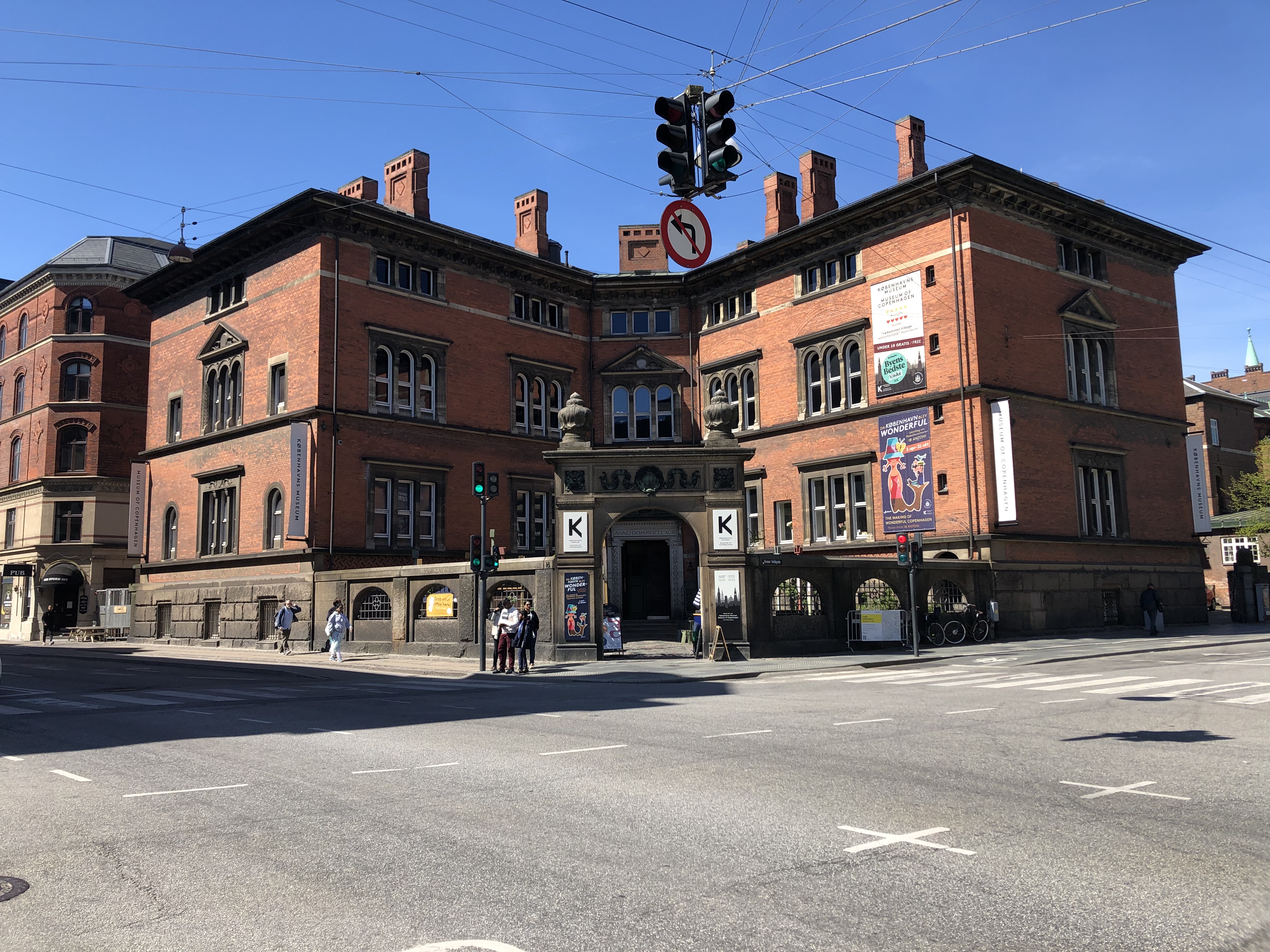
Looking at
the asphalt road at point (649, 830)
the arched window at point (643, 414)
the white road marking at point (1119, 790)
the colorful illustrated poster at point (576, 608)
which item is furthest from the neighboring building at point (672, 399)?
the white road marking at point (1119, 790)

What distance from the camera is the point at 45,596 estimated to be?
48.8 m

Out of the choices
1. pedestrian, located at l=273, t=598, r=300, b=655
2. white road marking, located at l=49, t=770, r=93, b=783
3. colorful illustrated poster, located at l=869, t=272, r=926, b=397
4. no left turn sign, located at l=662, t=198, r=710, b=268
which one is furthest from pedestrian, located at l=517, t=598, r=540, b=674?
colorful illustrated poster, located at l=869, t=272, r=926, b=397

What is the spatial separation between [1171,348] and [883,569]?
19.3 m

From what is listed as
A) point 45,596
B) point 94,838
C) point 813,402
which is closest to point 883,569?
point 813,402

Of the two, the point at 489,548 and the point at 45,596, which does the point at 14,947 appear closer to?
the point at 489,548

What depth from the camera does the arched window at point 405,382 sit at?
119 ft

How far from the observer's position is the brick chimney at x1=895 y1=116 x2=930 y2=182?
35094 millimetres

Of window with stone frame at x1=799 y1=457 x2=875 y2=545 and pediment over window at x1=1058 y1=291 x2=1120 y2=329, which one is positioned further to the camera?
pediment over window at x1=1058 y1=291 x2=1120 y2=329

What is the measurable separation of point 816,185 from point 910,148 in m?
4.75

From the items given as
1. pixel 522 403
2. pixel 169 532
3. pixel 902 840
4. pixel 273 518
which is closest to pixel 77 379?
pixel 169 532

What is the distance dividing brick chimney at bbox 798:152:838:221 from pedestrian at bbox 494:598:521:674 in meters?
21.7

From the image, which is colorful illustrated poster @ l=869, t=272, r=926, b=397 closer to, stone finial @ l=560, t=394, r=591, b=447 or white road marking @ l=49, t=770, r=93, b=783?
stone finial @ l=560, t=394, r=591, b=447

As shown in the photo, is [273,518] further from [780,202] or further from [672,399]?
[780,202]

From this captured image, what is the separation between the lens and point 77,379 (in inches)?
1965
